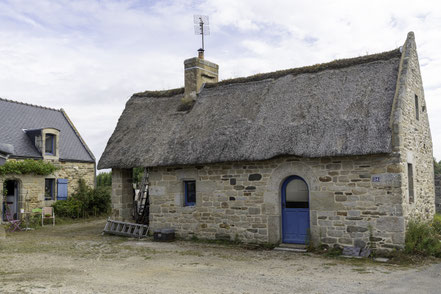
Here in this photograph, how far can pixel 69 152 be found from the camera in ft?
60.4

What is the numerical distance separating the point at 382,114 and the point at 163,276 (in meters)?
5.61

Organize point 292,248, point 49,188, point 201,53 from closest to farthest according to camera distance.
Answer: point 292,248 < point 201,53 < point 49,188

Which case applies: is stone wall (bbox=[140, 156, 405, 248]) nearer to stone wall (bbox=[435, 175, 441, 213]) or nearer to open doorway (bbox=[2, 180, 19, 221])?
stone wall (bbox=[435, 175, 441, 213])

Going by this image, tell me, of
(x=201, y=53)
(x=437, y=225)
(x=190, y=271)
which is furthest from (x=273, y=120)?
(x=437, y=225)

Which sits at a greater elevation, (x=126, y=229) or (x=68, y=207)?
(x=68, y=207)

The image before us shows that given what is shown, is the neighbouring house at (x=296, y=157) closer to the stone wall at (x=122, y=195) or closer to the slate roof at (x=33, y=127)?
the stone wall at (x=122, y=195)

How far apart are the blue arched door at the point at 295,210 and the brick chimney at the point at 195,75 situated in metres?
4.77

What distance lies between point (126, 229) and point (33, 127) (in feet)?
26.9

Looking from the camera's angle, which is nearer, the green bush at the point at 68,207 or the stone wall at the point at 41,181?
the stone wall at the point at 41,181

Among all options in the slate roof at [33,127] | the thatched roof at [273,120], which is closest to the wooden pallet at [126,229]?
the thatched roof at [273,120]

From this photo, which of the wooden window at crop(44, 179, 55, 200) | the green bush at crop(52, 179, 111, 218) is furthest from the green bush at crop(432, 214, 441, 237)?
the wooden window at crop(44, 179, 55, 200)

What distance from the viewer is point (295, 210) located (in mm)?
9742

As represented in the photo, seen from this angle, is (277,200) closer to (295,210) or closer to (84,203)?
(295,210)

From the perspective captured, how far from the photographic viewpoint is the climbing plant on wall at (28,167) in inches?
586
